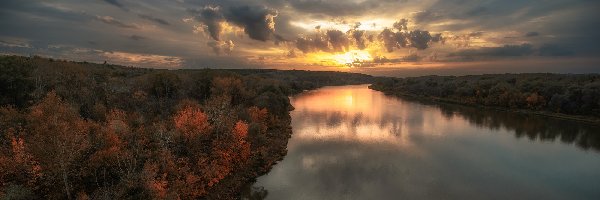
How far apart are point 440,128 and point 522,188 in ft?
90.0

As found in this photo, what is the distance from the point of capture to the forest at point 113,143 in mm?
20906

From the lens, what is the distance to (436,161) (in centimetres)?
3647

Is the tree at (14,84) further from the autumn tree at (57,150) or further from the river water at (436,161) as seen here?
the river water at (436,161)

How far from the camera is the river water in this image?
28.2 meters

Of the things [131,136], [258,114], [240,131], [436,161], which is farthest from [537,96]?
[131,136]

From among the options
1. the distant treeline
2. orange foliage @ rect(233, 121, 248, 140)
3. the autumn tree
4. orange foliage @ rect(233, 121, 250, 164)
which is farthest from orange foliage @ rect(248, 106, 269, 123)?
the distant treeline

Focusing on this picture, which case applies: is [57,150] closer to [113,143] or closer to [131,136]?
[113,143]

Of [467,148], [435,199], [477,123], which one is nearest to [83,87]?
[435,199]

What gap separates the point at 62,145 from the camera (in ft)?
66.6

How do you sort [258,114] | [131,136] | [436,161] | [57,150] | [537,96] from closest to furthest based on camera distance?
[57,150], [131,136], [436,161], [258,114], [537,96]

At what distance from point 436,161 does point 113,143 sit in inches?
1182

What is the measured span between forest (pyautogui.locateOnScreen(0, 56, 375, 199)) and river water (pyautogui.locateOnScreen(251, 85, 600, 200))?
12.1ft

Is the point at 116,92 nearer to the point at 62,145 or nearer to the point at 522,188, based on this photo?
the point at 62,145

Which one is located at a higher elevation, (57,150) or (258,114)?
(57,150)
